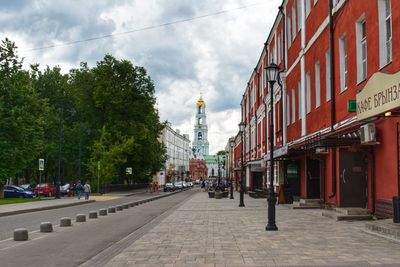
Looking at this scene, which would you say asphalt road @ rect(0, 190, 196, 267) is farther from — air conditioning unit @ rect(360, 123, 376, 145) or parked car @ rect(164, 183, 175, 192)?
parked car @ rect(164, 183, 175, 192)

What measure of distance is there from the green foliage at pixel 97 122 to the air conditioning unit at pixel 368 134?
127 ft

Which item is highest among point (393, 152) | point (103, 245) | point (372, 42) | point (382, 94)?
point (372, 42)

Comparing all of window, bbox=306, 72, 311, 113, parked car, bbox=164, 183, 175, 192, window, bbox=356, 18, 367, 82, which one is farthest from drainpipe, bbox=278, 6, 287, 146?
parked car, bbox=164, 183, 175, 192

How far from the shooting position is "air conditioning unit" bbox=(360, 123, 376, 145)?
15.8 meters

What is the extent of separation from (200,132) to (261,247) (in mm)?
162449

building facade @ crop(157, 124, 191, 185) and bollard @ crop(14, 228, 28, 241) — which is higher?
building facade @ crop(157, 124, 191, 185)

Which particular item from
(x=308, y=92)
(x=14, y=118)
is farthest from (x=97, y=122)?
(x=308, y=92)

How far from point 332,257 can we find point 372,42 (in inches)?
344

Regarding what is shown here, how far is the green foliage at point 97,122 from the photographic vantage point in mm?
58375

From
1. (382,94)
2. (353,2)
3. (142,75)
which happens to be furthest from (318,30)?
(142,75)

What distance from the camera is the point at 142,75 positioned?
227 ft

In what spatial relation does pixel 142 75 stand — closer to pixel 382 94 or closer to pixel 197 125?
pixel 382 94

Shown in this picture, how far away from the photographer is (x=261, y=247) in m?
11.7

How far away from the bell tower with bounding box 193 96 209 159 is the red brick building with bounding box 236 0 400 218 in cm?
12958
